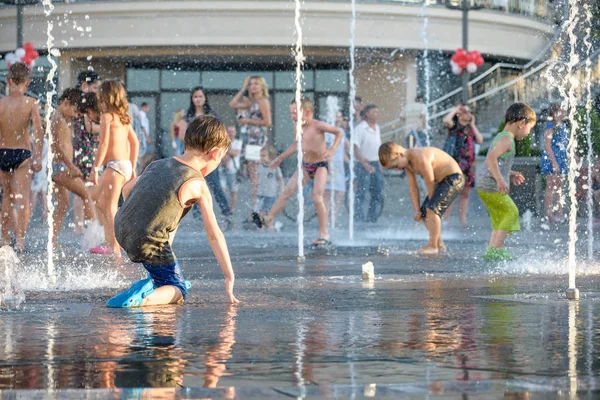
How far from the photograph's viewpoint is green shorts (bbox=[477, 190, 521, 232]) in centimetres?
Answer: 1148

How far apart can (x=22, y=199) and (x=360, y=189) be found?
8104 mm

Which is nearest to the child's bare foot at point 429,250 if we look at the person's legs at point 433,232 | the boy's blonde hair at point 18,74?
the person's legs at point 433,232

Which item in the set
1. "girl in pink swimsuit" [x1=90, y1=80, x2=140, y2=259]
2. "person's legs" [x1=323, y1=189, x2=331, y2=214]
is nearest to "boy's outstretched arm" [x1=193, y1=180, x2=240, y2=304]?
"girl in pink swimsuit" [x1=90, y1=80, x2=140, y2=259]

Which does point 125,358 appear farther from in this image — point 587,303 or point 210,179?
point 210,179

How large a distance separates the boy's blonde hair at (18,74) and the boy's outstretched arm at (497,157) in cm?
440

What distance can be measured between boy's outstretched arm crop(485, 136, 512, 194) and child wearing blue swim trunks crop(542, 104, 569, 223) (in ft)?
13.9

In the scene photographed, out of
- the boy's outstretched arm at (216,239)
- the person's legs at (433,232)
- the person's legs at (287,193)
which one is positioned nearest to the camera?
the boy's outstretched arm at (216,239)

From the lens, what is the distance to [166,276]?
7199 mm

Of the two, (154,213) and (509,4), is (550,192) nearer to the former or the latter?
(154,213)

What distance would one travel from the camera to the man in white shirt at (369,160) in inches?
766

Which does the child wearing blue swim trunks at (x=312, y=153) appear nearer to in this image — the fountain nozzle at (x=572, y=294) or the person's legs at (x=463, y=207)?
the person's legs at (x=463, y=207)

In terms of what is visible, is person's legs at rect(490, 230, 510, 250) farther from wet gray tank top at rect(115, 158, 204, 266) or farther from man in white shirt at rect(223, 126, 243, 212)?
man in white shirt at rect(223, 126, 243, 212)

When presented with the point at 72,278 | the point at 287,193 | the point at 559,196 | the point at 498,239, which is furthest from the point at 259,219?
the point at 72,278

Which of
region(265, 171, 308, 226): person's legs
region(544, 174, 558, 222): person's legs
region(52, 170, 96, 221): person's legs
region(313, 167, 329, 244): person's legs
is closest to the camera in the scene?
region(52, 170, 96, 221): person's legs
